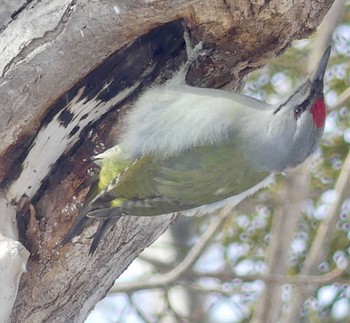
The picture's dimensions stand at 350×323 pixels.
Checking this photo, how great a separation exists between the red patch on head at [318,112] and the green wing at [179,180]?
0.74 feet

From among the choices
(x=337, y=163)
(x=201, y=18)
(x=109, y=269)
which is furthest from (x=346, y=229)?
(x=201, y=18)

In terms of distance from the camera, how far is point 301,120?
7.66 ft

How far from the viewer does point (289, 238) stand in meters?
3.70

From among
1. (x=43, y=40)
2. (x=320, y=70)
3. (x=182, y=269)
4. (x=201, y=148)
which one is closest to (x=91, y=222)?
(x=201, y=148)

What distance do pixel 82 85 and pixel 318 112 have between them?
678mm

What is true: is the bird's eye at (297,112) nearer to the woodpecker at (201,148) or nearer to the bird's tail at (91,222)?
the woodpecker at (201,148)

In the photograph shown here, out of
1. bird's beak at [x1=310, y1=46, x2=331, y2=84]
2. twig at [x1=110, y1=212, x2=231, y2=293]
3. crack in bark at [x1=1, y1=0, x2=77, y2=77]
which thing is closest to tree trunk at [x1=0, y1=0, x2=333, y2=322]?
crack in bark at [x1=1, y1=0, x2=77, y2=77]

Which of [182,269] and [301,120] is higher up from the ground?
[301,120]

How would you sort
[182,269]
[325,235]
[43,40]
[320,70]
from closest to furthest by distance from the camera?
[43,40] → [320,70] → [325,235] → [182,269]

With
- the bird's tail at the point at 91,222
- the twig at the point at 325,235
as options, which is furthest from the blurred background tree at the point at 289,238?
the bird's tail at the point at 91,222

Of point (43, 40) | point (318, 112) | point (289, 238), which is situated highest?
point (43, 40)

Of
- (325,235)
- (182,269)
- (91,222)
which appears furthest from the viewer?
(182,269)

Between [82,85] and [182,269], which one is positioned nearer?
[82,85]

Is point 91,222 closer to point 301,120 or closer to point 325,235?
point 301,120
